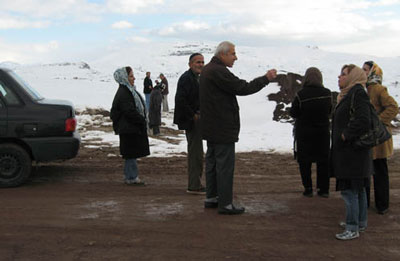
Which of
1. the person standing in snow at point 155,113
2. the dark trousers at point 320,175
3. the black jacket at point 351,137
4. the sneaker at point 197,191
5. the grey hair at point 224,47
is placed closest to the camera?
the black jacket at point 351,137

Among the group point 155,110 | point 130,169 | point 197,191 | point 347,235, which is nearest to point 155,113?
point 155,110

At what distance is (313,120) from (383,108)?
1.03 metres

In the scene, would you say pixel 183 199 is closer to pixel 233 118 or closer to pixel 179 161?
pixel 233 118

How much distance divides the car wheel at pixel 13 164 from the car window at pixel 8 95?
640mm

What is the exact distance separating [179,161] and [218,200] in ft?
12.9

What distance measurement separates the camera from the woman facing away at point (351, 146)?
4871 mm

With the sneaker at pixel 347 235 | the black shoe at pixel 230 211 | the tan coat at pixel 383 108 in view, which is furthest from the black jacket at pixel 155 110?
the sneaker at pixel 347 235

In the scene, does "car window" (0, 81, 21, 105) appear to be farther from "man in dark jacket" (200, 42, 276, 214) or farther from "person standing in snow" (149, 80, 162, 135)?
"person standing in snow" (149, 80, 162, 135)

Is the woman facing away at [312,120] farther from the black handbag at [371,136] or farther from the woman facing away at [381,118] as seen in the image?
the black handbag at [371,136]

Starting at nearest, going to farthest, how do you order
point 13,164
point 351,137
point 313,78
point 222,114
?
1. point 351,137
2. point 222,114
3. point 313,78
4. point 13,164

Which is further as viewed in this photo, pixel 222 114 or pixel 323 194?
pixel 323 194

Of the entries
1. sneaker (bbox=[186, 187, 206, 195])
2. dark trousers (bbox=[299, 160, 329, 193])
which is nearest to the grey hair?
dark trousers (bbox=[299, 160, 329, 193])

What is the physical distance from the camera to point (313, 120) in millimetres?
6656

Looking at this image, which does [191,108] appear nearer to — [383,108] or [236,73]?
[383,108]
